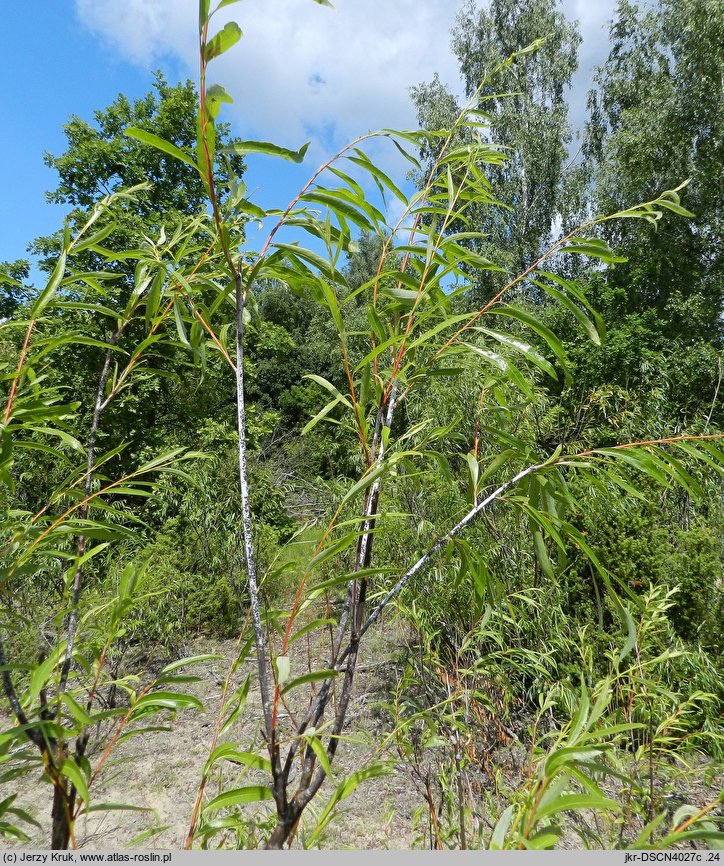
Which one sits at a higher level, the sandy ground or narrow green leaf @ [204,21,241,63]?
narrow green leaf @ [204,21,241,63]

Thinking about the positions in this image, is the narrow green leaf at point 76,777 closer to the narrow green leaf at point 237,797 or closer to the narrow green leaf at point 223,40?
the narrow green leaf at point 237,797

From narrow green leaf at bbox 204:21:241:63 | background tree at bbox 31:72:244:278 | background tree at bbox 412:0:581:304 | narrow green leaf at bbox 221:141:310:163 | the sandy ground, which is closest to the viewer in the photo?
narrow green leaf at bbox 204:21:241:63

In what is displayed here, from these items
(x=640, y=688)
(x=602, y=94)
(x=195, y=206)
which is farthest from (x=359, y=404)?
(x=602, y=94)

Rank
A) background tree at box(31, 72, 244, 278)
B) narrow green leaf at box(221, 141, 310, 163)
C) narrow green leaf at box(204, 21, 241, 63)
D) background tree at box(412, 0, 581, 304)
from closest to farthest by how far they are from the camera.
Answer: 1. narrow green leaf at box(204, 21, 241, 63)
2. narrow green leaf at box(221, 141, 310, 163)
3. background tree at box(31, 72, 244, 278)
4. background tree at box(412, 0, 581, 304)

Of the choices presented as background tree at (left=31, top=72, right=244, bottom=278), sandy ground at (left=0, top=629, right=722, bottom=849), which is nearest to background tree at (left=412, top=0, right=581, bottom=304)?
background tree at (left=31, top=72, right=244, bottom=278)

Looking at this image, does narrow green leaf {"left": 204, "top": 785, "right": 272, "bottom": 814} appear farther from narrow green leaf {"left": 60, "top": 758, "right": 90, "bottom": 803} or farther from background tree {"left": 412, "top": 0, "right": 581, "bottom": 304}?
background tree {"left": 412, "top": 0, "right": 581, "bottom": 304}

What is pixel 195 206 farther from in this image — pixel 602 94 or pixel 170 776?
pixel 602 94

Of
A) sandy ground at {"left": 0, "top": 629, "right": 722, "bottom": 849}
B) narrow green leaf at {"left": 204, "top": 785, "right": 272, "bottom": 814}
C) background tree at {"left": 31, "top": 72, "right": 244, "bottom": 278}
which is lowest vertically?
sandy ground at {"left": 0, "top": 629, "right": 722, "bottom": 849}

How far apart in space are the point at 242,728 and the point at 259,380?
11921 mm

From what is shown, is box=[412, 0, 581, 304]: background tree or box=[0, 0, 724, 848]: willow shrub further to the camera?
box=[412, 0, 581, 304]: background tree

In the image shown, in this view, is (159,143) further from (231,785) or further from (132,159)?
(132,159)

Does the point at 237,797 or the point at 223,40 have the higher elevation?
the point at 223,40

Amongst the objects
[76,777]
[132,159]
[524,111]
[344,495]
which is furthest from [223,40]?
[524,111]

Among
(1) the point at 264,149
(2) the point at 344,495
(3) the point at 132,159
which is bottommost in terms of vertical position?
(2) the point at 344,495
